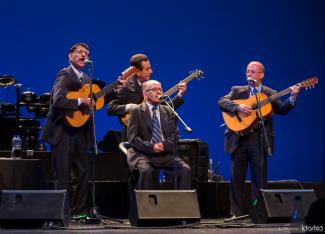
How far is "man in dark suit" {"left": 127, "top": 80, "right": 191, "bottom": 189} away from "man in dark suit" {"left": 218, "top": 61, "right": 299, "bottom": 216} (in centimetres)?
73

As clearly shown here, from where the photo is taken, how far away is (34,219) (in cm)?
551

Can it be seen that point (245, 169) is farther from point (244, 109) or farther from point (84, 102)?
point (84, 102)

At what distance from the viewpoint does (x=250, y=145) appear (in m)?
6.97

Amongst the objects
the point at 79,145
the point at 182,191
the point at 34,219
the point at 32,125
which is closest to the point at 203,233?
the point at 182,191

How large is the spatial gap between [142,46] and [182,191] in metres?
4.55

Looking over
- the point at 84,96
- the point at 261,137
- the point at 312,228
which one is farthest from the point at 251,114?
the point at 312,228

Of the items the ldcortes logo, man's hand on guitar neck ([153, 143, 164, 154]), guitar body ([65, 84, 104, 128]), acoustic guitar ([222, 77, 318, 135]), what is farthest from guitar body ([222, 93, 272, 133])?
the ldcortes logo

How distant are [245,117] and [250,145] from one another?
0.29 m

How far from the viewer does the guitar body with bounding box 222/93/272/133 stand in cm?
694

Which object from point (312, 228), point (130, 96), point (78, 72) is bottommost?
point (312, 228)

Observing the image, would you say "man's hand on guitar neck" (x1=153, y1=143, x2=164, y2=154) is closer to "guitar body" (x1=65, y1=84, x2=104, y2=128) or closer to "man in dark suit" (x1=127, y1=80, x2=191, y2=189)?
"man in dark suit" (x1=127, y1=80, x2=191, y2=189)

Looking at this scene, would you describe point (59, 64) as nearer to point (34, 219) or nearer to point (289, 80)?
point (289, 80)

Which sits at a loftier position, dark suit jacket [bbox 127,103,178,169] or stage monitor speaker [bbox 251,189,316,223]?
dark suit jacket [bbox 127,103,178,169]

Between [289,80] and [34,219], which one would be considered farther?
[289,80]
